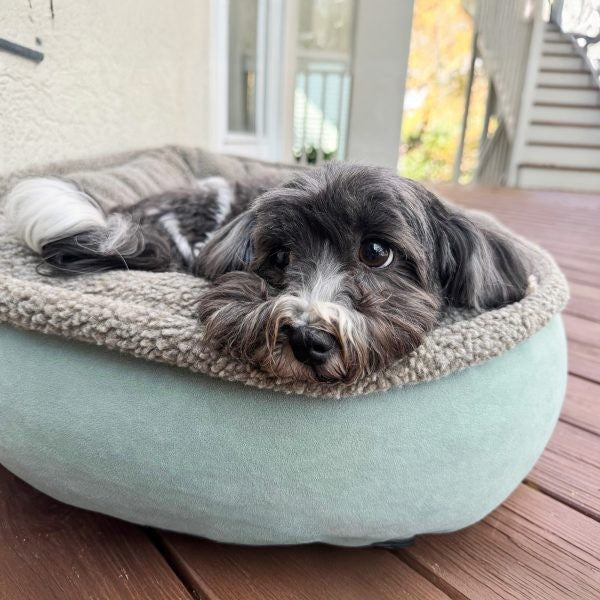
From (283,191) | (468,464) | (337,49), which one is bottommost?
(468,464)

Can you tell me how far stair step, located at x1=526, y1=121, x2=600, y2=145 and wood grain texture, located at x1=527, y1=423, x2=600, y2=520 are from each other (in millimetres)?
7904

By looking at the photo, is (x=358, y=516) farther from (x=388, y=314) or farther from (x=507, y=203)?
(x=507, y=203)

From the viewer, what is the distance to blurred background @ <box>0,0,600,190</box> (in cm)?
233

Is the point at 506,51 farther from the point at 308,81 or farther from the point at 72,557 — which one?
the point at 72,557

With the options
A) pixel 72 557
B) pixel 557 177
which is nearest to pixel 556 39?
pixel 557 177

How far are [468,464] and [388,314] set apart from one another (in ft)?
1.23

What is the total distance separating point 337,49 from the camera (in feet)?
18.4

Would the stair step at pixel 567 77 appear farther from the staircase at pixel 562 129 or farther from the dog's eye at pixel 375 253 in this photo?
the dog's eye at pixel 375 253

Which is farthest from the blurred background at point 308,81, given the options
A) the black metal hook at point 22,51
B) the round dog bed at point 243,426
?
the round dog bed at point 243,426

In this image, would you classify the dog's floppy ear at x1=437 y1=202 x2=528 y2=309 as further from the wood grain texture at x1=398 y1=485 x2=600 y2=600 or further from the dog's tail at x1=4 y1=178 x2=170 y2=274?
the dog's tail at x1=4 y1=178 x2=170 y2=274

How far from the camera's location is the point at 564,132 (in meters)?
8.59

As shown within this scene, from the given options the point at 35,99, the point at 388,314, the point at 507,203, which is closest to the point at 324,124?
the point at 507,203

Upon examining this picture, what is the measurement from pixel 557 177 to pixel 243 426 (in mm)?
8529

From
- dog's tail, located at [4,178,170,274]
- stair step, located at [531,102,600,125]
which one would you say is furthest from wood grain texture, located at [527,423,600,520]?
stair step, located at [531,102,600,125]
